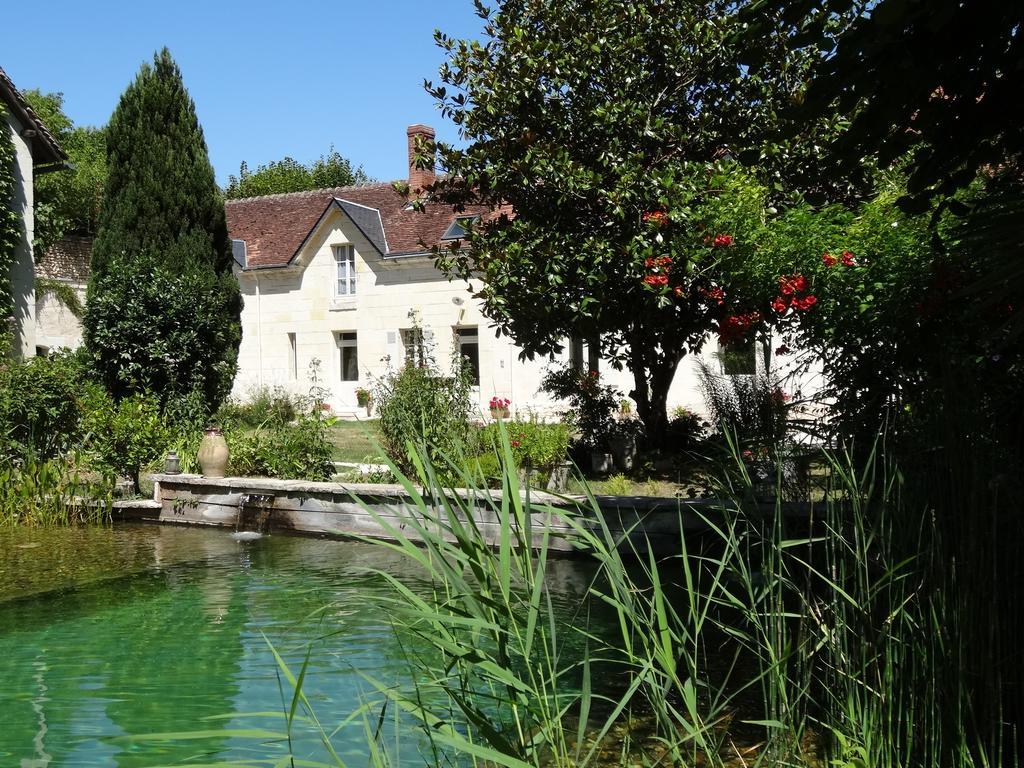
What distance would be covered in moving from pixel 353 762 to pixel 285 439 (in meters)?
8.35

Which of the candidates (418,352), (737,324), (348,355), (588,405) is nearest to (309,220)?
(348,355)

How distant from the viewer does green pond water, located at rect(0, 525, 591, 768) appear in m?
4.98

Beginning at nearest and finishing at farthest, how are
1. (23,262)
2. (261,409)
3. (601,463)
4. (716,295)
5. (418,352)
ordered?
(716,295)
(601,463)
(418,352)
(23,262)
(261,409)

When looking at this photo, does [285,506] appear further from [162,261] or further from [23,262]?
[23,262]

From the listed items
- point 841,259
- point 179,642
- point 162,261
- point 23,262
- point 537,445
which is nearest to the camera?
point 179,642

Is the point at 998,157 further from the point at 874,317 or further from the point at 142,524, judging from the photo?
the point at 142,524

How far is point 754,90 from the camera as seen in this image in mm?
11914

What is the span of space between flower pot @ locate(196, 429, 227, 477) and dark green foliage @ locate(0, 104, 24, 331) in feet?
16.6

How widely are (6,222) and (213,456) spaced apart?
6.40 m

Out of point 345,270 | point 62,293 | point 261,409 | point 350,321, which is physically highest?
point 345,270

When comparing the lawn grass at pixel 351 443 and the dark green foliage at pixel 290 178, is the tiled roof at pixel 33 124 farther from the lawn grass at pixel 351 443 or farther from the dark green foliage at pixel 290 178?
the dark green foliage at pixel 290 178

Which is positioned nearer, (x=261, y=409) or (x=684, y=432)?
Answer: (x=684, y=432)

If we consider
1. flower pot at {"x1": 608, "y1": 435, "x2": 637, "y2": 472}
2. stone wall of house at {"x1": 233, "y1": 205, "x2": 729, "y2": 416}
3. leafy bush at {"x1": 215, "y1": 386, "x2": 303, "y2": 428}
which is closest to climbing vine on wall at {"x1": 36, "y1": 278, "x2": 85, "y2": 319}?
leafy bush at {"x1": 215, "y1": 386, "x2": 303, "y2": 428}

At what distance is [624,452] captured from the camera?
42.1ft
